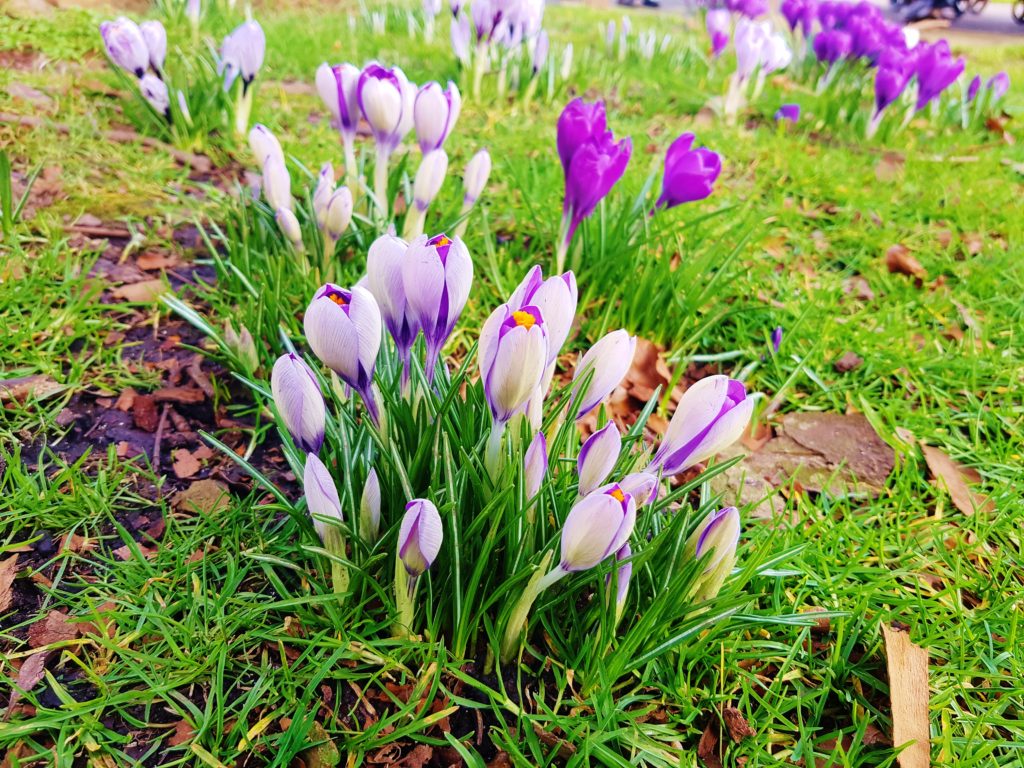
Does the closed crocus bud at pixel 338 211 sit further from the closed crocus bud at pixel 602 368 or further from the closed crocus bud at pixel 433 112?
the closed crocus bud at pixel 602 368

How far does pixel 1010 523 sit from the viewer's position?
162 centimetres

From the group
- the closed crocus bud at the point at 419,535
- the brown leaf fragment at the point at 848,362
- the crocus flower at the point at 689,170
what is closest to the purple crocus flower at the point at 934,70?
the brown leaf fragment at the point at 848,362

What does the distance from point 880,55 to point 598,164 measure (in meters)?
3.12

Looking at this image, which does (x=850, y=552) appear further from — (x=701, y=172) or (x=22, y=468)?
(x=22, y=468)

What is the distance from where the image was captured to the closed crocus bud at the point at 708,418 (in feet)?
3.44

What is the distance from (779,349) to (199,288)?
1745mm

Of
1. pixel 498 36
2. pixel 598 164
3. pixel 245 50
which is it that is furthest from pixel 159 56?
pixel 598 164

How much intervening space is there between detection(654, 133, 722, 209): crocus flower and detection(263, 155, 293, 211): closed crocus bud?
3.22 ft

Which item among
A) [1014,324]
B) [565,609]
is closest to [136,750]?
[565,609]

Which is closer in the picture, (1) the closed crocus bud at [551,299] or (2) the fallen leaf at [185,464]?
(1) the closed crocus bud at [551,299]

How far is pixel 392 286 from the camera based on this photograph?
3.56 ft

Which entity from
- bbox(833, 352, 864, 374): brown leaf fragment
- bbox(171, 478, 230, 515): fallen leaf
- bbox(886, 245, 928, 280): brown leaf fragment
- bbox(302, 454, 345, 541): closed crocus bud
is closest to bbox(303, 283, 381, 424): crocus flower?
bbox(302, 454, 345, 541): closed crocus bud

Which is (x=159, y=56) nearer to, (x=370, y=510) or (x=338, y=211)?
(x=338, y=211)

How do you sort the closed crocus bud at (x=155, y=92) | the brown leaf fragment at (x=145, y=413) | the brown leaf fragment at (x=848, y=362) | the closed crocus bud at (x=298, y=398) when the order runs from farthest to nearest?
the closed crocus bud at (x=155, y=92)
the brown leaf fragment at (x=848, y=362)
the brown leaf fragment at (x=145, y=413)
the closed crocus bud at (x=298, y=398)
